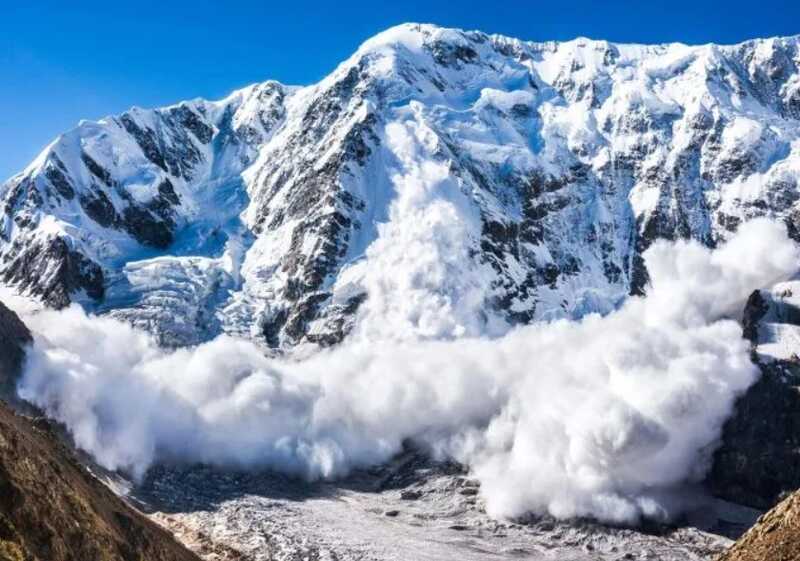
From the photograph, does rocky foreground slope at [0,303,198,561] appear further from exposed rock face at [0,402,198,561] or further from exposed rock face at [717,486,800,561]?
exposed rock face at [717,486,800,561]

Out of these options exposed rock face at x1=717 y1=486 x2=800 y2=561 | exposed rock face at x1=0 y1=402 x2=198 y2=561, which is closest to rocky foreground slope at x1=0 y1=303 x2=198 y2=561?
exposed rock face at x1=0 y1=402 x2=198 y2=561

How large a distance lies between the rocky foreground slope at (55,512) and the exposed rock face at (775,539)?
1815 inches

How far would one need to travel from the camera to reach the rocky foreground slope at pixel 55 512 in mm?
86688

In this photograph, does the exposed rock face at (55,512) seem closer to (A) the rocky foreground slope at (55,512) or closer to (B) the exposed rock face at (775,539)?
(A) the rocky foreground slope at (55,512)

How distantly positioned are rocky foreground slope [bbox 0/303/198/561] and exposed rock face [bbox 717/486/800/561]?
46.1 m

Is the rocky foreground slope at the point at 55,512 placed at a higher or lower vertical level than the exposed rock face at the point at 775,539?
higher

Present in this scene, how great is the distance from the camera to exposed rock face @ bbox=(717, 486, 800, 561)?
53.2m

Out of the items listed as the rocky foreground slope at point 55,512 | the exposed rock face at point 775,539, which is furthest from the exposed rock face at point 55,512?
the exposed rock face at point 775,539

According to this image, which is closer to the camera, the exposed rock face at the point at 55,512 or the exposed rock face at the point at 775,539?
the exposed rock face at the point at 775,539

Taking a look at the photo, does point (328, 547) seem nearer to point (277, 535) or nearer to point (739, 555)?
point (277, 535)

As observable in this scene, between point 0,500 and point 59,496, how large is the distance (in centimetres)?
1341

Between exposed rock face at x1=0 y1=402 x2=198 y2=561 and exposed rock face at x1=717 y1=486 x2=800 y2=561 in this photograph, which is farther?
exposed rock face at x1=0 y1=402 x2=198 y2=561

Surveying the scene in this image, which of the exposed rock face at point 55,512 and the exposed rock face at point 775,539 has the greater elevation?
the exposed rock face at point 55,512

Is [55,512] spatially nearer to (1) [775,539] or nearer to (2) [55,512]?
(2) [55,512]
